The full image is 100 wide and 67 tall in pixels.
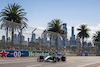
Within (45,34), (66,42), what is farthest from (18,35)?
(66,42)

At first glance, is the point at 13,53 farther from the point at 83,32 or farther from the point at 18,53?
the point at 83,32

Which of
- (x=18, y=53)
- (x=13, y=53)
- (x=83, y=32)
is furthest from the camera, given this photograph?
(x=83, y=32)

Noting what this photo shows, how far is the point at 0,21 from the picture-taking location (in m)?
24.1

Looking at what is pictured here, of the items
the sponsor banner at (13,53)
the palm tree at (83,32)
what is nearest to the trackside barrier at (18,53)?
the sponsor banner at (13,53)

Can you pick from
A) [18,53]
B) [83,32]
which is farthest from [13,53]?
[83,32]

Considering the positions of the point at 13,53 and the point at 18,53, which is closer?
the point at 13,53

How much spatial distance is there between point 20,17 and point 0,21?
609 inches

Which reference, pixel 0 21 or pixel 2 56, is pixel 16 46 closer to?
pixel 2 56

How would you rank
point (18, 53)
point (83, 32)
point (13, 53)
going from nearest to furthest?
point (13, 53), point (18, 53), point (83, 32)

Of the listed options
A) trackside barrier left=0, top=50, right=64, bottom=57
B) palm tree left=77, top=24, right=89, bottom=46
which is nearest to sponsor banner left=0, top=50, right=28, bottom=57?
trackside barrier left=0, top=50, right=64, bottom=57

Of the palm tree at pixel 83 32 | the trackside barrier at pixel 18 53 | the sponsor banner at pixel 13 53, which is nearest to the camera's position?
the sponsor banner at pixel 13 53

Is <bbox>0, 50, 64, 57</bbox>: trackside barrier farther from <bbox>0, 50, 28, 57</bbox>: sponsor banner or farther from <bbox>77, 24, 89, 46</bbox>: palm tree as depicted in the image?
<bbox>77, 24, 89, 46</bbox>: palm tree

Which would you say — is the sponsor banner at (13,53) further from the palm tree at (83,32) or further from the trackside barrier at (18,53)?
the palm tree at (83,32)

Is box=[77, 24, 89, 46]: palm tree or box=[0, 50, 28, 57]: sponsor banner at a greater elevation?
box=[77, 24, 89, 46]: palm tree
